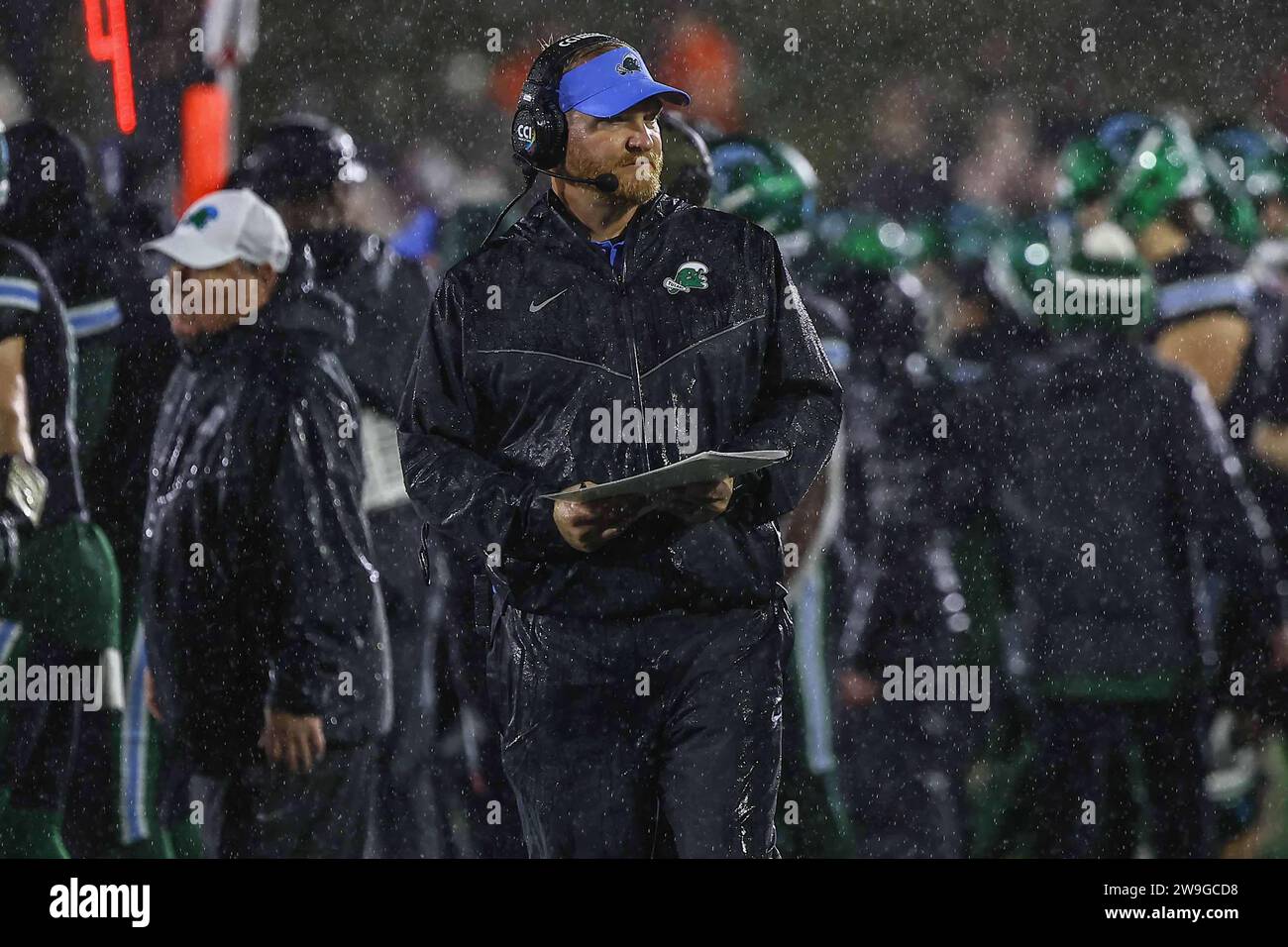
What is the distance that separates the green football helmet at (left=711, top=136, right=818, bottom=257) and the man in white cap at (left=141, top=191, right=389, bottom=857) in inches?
41.5

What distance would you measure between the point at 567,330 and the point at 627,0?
62.1 inches

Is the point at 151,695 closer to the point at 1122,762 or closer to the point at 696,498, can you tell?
the point at 696,498

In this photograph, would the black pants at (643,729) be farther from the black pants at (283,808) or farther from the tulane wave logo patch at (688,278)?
the black pants at (283,808)

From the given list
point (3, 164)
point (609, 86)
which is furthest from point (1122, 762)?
point (3, 164)

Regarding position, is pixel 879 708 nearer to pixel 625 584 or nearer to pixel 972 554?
pixel 972 554

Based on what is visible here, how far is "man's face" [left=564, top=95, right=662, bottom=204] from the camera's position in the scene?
3.53 m

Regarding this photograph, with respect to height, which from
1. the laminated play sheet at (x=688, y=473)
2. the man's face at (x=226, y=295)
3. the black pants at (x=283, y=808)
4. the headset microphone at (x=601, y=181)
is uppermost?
the man's face at (x=226, y=295)

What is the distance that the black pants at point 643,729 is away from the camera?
3.36 meters

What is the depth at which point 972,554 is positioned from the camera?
485 centimetres

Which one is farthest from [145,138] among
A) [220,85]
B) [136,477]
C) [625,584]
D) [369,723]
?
[625,584]

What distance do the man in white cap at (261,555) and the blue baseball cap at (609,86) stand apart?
4.43ft

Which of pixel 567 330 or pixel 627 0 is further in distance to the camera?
pixel 627 0

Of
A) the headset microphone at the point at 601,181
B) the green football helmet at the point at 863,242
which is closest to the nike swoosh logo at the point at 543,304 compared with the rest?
the headset microphone at the point at 601,181

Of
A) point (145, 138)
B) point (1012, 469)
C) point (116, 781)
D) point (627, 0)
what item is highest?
point (627, 0)
